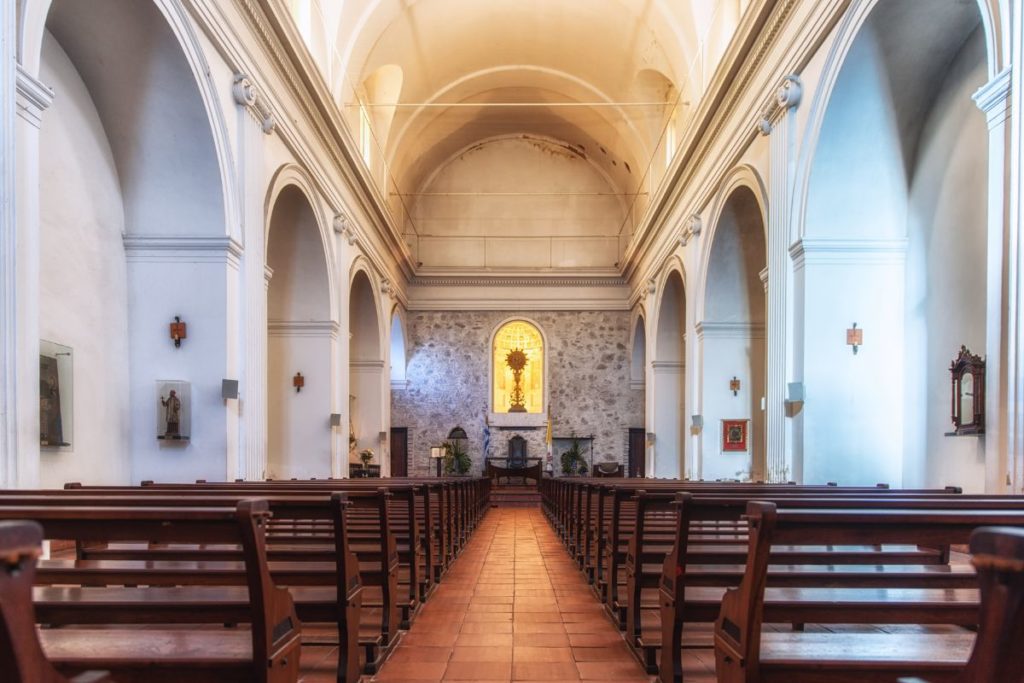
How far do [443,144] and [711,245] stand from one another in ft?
32.9

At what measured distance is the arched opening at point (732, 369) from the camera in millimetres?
11578

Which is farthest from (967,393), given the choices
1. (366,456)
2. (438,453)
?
(438,453)

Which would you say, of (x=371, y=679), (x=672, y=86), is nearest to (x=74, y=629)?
(x=371, y=679)

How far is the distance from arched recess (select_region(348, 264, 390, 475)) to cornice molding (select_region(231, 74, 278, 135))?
24.0ft

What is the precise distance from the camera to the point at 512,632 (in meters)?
4.29

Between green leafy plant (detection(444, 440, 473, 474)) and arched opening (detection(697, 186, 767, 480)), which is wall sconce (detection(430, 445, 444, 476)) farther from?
arched opening (detection(697, 186, 767, 480))

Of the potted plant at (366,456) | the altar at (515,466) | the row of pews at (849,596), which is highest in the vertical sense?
the row of pews at (849,596)

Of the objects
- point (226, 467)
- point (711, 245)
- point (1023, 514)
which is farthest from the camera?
point (711, 245)

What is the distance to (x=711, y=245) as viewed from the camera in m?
11.1

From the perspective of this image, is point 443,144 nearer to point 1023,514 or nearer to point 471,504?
point 471,504

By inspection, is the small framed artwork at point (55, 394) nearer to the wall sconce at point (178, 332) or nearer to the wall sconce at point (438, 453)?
the wall sconce at point (178, 332)

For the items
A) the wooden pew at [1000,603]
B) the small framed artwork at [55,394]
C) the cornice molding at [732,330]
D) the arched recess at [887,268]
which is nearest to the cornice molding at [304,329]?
the small framed artwork at [55,394]

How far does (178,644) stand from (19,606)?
3.82 ft

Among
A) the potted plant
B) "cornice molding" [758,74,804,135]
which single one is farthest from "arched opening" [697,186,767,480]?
the potted plant
